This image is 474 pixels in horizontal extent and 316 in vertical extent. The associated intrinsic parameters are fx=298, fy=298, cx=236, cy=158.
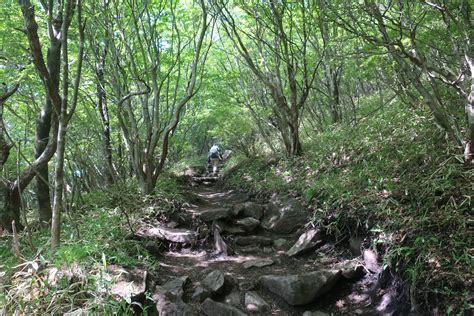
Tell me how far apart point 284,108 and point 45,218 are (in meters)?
6.18

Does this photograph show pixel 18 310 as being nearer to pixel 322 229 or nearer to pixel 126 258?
pixel 126 258

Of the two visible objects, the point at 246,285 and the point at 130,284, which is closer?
the point at 130,284

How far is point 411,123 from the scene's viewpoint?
208 inches

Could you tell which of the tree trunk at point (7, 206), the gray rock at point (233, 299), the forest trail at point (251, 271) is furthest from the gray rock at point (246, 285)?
the tree trunk at point (7, 206)

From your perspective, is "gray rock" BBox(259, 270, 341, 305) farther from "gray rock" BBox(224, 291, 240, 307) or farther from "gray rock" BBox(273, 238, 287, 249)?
"gray rock" BBox(273, 238, 287, 249)

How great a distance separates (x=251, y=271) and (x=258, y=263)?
0.22m

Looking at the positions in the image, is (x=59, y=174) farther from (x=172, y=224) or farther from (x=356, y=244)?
(x=356, y=244)

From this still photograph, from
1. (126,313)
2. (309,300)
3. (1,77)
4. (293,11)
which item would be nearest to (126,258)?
(126,313)

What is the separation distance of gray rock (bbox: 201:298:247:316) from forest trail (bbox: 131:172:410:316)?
0.01 meters

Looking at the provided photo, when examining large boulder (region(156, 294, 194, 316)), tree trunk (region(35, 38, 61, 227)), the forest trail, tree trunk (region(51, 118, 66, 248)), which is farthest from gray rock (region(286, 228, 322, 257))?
tree trunk (region(35, 38, 61, 227))

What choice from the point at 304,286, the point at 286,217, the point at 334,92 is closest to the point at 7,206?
the point at 286,217

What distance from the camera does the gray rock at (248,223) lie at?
19.0 ft

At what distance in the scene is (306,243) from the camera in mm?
4699

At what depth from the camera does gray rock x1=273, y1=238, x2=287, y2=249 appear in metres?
5.17
